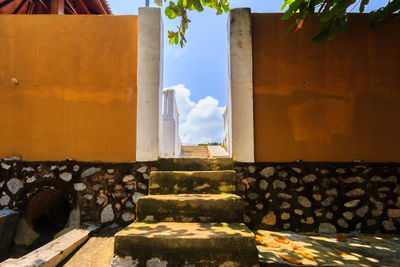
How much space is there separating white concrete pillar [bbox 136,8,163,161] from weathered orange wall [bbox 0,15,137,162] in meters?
0.11

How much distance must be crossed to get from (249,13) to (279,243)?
10.1 ft

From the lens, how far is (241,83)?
3080mm

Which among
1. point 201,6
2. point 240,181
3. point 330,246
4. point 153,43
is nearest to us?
point 330,246

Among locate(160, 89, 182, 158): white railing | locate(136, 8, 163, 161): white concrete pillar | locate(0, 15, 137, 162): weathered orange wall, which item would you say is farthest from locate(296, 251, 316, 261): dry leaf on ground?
locate(160, 89, 182, 158): white railing

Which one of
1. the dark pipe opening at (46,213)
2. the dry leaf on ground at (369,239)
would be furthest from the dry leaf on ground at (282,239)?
the dark pipe opening at (46,213)

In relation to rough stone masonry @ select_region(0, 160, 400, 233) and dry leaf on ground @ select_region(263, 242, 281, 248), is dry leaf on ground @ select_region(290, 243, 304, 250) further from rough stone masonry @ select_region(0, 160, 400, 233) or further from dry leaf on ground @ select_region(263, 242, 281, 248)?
rough stone masonry @ select_region(0, 160, 400, 233)

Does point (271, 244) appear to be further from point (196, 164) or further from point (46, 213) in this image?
point (46, 213)

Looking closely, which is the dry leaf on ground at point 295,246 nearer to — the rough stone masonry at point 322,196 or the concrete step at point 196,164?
the rough stone masonry at point 322,196

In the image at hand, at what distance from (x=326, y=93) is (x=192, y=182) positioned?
2.28 metres

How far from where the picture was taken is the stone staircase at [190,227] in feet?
5.39

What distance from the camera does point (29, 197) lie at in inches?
119

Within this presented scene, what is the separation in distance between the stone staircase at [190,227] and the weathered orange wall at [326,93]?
1.05 meters

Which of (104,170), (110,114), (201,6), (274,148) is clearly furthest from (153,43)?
(274,148)

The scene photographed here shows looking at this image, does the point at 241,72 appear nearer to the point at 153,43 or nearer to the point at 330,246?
the point at 153,43
